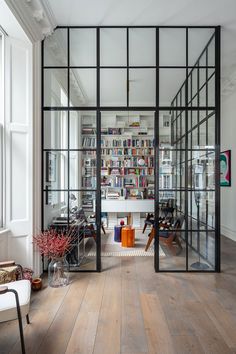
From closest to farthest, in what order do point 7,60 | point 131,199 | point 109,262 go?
point 7,60, point 109,262, point 131,199

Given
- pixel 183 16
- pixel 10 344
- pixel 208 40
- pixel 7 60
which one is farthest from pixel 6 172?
pixel 208 40

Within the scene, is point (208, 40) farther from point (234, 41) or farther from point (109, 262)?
point (109, 262)

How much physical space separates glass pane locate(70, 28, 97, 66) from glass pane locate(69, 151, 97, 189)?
1310 millimetres

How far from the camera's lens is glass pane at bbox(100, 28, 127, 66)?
3556mm

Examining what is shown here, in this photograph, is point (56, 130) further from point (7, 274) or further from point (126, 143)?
point (126, 143)

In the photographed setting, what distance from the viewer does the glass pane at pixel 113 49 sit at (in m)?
3.56

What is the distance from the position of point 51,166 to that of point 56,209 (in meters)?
0.64

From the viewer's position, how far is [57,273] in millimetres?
3119

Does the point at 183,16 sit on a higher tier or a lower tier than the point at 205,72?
higher

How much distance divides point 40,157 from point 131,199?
138 inches

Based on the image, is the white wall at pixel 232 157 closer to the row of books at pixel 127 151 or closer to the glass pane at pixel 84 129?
the row of books at pixel 127 151

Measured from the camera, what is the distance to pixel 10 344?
198cm

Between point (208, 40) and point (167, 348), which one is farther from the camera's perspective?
point (208, 40)

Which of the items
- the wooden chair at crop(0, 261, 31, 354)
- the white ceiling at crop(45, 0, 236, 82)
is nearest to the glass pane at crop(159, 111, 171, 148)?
the white ceiling at crop(45, 0, 236, 82)
